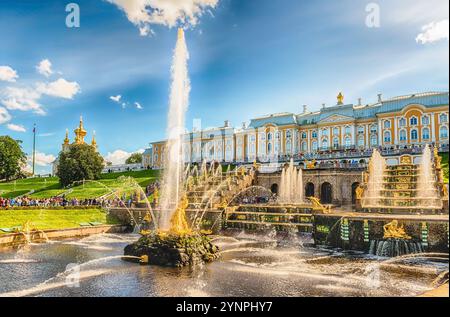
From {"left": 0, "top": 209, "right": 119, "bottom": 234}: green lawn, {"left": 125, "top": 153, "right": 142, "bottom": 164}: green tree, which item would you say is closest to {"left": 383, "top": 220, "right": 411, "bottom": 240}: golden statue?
{"left": 0, "top": 209, "right": 119, "bottom": 234}: green lawn

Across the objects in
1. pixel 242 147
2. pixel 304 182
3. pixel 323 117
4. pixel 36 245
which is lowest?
pixel 36 245

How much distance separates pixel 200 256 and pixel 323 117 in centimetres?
5529

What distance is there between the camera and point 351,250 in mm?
18562

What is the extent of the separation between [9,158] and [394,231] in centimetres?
6159

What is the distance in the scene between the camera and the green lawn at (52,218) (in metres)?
24.9

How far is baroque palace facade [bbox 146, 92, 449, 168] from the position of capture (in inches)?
2157

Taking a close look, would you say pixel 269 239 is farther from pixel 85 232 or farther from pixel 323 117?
pixel 323 117

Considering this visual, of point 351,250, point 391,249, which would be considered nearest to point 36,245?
point 351,250

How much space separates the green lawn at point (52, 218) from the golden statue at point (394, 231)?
20.7m

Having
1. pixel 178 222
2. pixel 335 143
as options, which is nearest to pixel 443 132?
pixel 335 143

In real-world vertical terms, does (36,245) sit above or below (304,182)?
below

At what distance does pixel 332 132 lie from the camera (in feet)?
211

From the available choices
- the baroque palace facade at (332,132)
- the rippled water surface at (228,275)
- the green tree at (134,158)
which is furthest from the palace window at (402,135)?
the green tree at (134,158)

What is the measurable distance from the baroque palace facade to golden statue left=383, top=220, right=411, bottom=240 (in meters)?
39.7
